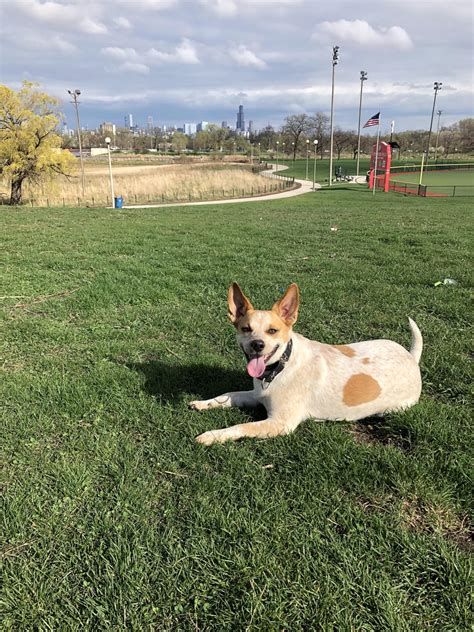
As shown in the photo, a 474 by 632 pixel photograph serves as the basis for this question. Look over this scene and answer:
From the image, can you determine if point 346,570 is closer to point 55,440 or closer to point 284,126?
point 55,440

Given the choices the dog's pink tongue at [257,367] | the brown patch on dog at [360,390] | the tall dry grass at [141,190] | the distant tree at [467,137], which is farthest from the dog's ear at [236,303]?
the distant tree at [467,137]

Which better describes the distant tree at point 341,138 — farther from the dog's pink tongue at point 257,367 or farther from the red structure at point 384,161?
the dog's pink tongue at point 257,367

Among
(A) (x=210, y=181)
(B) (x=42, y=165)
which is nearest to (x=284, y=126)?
(A) (x=210, y=181)

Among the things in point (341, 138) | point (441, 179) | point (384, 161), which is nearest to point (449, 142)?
point (341, 138)

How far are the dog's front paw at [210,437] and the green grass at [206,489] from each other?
0.24ft

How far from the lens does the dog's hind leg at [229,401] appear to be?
12.8 ft

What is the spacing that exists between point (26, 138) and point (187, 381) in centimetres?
3179

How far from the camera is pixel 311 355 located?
375cm

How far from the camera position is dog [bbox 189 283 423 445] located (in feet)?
11.3

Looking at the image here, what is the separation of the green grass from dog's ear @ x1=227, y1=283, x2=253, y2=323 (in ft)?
2.97

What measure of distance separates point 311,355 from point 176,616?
2199 mm

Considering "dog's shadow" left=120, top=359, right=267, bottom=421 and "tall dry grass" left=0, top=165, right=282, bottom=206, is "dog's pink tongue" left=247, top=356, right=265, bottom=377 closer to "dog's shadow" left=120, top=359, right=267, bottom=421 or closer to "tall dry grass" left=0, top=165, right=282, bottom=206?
"dog's shadow" left=120, top=359, right=267, bottom=421

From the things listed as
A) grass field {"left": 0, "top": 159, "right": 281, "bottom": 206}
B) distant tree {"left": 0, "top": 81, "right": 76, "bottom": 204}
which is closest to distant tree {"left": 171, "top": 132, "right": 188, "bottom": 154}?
grass field {"left": 0, "top": 159, "right": 281, "bottom": 206}

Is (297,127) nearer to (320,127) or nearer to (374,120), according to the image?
(320,127)
